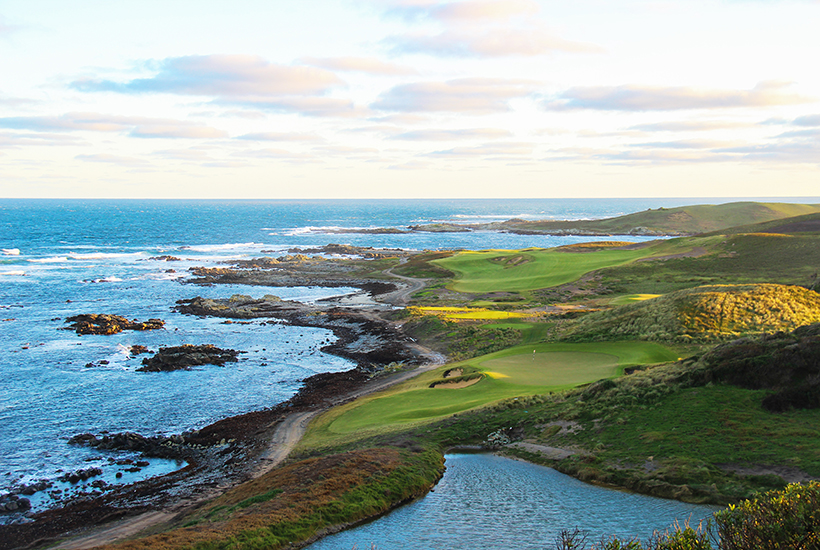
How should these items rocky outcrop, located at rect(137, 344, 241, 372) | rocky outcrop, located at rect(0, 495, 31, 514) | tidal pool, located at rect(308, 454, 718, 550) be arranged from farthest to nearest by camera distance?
1. rocky outcrop, located at rect(137, 344, 241, 372)
2. rocky outcrop, located at rect(0, 495, 31, 514)
3. tidal pool, located at rect(308, 454, 718, 550)

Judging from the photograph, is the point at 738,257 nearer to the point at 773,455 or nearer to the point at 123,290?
the point at 773,455

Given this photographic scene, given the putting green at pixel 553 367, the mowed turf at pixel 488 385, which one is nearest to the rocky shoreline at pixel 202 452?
the mowed turf at pixel 488 385

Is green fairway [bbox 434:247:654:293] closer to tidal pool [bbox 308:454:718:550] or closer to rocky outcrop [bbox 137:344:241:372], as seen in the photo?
rocky outcrop [bbox 137:344:241:372]

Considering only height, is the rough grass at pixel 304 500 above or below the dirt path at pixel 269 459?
above

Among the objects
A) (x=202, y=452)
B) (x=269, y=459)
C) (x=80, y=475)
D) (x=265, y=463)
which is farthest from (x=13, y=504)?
(x=269, y=459)

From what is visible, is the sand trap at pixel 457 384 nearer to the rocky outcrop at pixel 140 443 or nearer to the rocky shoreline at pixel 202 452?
the rocky shoreline at pixel 202 452

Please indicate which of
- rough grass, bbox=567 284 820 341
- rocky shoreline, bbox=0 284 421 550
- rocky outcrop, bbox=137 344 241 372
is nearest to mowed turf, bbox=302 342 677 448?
rough grass, bbox=567 284 820 341

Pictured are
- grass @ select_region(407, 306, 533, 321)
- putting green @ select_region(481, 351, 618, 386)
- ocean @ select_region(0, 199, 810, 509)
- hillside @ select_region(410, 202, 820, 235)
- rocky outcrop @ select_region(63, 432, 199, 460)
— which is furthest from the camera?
hillside @ select_region(410, 202, 820, 235)
